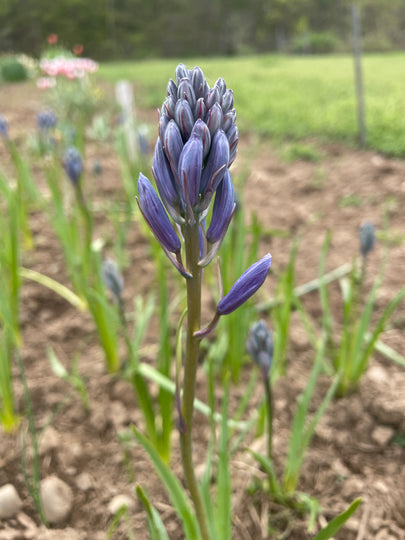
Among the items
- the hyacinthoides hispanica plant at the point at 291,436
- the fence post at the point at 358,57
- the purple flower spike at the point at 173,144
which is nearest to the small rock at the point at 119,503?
the hyacinthoides hispanica plant at the point at 291,436

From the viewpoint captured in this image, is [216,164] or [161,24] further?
[161,24]

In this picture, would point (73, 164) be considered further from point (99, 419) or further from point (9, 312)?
point (99, 419)

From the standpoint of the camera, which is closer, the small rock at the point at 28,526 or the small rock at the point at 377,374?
the small rock at the point at 28,526

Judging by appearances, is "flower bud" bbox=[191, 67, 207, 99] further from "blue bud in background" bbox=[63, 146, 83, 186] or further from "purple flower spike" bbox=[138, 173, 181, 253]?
"blue bud in background" bbox=[63, 146, 83, 186]

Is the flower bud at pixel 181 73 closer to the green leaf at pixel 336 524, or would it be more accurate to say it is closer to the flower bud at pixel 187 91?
the flower bud at pixel 187 91

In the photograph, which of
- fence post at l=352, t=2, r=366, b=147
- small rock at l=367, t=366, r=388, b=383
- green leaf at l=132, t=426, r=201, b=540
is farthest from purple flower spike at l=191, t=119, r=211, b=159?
fence post at l=352, t=2, r=366, b=147

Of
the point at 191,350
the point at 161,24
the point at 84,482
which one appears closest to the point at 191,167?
the point at 191,350

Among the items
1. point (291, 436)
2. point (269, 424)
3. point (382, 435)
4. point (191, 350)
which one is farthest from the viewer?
point (382, 435)

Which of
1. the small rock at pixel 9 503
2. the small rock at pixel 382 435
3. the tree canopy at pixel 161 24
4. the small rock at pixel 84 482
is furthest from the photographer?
the tree canopy at pixel 161 24
